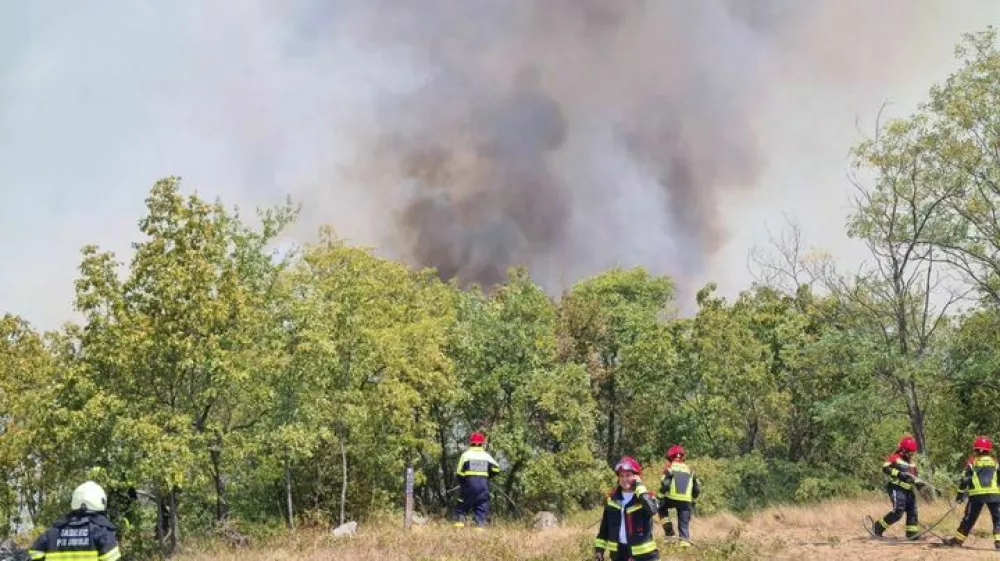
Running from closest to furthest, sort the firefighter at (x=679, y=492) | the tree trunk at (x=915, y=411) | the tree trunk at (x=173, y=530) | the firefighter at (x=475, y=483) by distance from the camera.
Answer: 1. the firefighter at (x=679, y=492)
2. the firefighter at (x=475, y=483)
3. the tree trunk at (x=173, y=530)
4. the tree trunk at (x=915, y=411)

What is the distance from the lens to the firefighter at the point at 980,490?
12102 millimetres

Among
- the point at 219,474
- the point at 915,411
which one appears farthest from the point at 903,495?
the point at 219,474

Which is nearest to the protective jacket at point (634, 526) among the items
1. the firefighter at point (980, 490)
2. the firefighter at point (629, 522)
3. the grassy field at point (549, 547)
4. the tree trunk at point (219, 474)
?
the firefighter at point (629, 522)

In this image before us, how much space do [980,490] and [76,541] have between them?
13.6 m

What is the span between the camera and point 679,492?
13234mm

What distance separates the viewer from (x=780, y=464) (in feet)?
99.8

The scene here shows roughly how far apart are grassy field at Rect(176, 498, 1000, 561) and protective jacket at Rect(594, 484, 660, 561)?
137 inches

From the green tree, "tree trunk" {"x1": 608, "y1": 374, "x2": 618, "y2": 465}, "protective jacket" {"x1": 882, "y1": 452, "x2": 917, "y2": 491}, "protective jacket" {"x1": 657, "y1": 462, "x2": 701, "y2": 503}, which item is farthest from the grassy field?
"tree trunk" {"x1": 608, "y1": 374, "x2": 618, "y2": 465}

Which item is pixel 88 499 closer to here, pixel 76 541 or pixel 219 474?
pixel 76 541

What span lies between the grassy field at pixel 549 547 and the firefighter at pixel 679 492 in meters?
0.52

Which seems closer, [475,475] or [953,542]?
[953,542]

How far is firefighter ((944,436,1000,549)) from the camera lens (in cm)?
1210

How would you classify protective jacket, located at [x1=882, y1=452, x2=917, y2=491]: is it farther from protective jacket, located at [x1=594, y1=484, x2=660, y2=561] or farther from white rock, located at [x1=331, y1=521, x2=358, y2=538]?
white rock, located at [x1=331, y1=521, x2=358, y2=538]

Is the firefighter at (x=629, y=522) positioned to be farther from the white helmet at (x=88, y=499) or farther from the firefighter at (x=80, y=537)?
the white helmet at (x=88, y=499)
